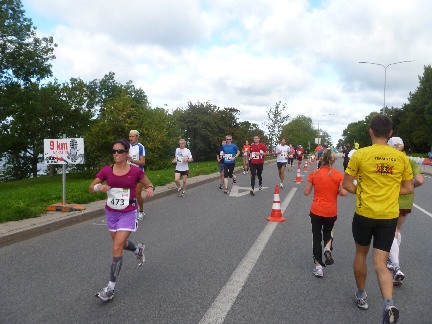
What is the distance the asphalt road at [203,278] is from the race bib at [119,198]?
3.06ft

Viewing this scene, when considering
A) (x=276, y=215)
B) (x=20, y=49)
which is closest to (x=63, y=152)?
(x=276, y=215)

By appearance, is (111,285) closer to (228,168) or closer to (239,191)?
(228,168)

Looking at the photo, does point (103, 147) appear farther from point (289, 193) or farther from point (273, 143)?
point (273, 143)

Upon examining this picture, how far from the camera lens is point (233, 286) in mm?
4812

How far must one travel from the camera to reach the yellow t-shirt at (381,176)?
3.83m

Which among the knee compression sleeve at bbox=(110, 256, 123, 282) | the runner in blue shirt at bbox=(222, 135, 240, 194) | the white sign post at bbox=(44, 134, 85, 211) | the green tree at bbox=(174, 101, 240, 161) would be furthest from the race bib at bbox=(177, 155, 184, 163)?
the green tree at bbox=(174, 101, 240, 161)

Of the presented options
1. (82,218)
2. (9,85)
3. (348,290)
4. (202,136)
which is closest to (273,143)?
(202,136)

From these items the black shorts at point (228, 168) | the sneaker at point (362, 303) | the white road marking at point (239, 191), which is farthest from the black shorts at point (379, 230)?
the black shorts at point (228, 168)

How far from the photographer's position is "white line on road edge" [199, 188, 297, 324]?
13.0 ft

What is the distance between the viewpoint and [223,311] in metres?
4.09

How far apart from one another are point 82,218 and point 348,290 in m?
6.13

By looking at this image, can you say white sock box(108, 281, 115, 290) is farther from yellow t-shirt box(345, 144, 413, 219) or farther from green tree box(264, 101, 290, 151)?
green tree box(264, 101, 290, 151)

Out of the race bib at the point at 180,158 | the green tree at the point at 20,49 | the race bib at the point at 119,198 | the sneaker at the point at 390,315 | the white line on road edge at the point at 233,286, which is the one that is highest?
the green tree at the point at 20,49

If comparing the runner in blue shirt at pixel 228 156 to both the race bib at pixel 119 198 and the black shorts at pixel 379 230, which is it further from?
the black shorts at pixel 379 230
